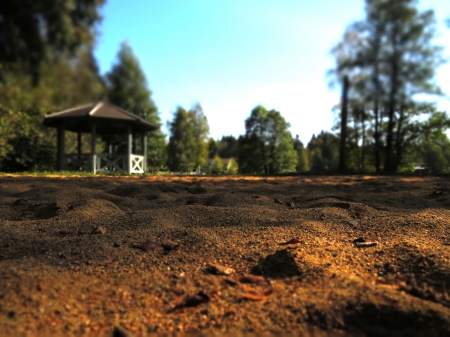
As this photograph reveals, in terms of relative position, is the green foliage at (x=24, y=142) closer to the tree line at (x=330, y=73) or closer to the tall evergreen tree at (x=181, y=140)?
the tree line at (x=330, y=73)

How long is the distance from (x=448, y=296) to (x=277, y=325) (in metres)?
0.64

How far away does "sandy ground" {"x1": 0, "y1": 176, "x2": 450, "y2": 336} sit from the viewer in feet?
3.45

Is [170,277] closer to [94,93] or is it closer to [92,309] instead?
[92,309]

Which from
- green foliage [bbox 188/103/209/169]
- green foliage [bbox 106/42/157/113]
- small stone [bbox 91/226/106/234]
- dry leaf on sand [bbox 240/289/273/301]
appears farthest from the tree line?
green foliage [bbox 188/103/209/169]

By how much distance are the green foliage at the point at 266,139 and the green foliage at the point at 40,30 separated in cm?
2004

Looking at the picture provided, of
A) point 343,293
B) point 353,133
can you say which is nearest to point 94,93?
point 343,293

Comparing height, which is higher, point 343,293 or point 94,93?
point 94,93

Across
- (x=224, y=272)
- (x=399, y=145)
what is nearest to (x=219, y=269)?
(x=224, y=272)

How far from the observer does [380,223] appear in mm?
2396

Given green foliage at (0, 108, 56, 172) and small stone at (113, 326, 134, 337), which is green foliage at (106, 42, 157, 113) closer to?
small stone at (113, 326, 134, 337)

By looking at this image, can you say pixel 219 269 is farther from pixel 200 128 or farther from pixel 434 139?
pixel 200 128

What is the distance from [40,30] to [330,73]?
954cm

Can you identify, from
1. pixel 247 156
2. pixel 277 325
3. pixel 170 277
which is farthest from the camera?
pixel 247 156

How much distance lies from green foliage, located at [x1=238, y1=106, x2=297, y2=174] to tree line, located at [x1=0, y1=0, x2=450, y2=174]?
674 cm
